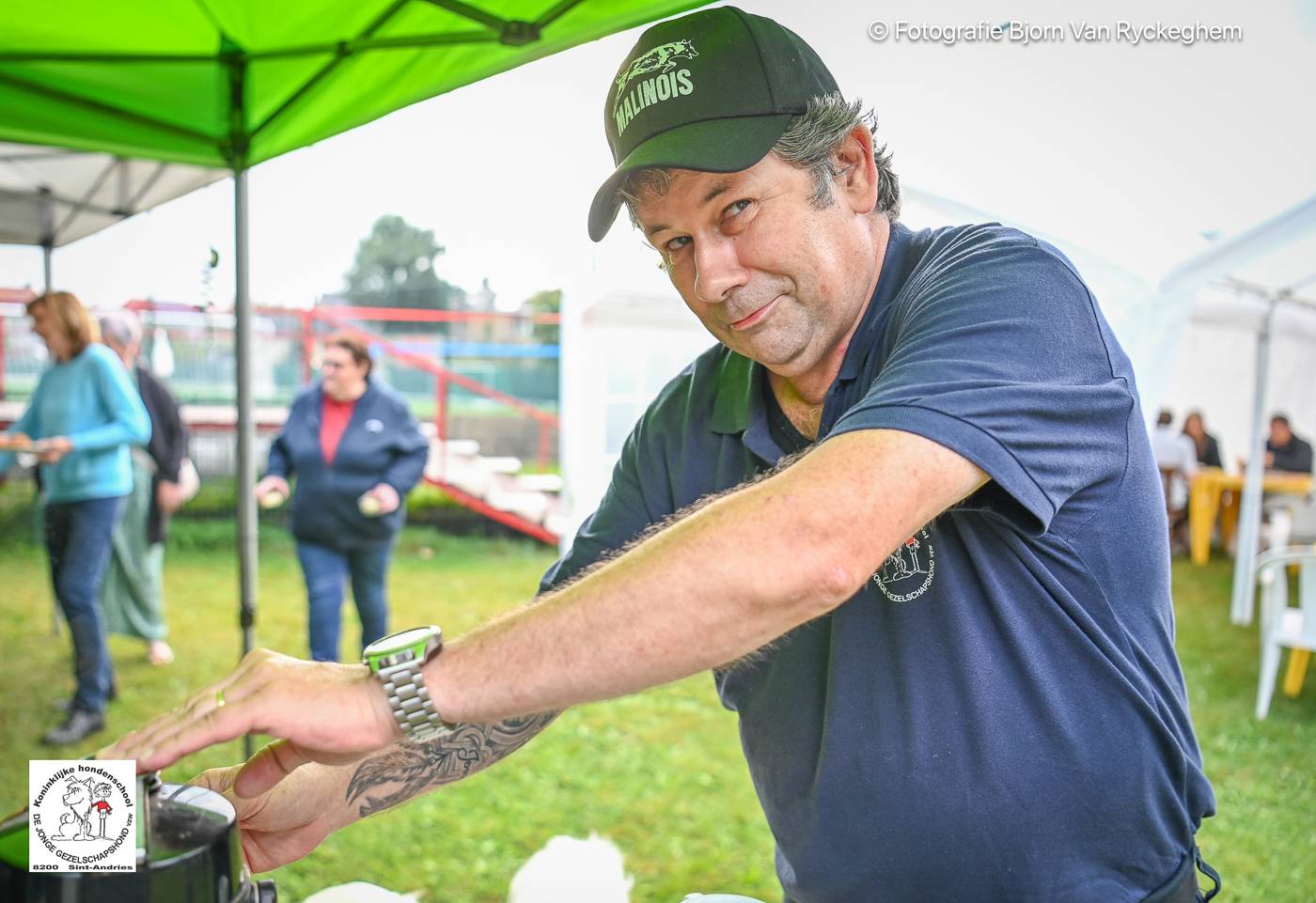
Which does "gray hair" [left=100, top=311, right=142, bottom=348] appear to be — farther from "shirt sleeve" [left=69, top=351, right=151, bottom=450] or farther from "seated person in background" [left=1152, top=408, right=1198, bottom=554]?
"seated person in background" [left=1152, top=408, right=1198, bottom=554]

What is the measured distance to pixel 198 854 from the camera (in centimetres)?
→ 82

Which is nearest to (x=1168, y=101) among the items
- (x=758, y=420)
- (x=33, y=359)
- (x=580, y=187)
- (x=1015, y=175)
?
(x=1015, y=175)

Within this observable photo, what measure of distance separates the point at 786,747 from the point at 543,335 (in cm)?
958

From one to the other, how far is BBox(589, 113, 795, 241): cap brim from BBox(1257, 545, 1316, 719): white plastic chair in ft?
15.1

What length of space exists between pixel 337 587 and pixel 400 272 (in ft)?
18.1

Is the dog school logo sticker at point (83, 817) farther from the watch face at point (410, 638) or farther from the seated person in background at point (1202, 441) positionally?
the seated person in background at point (1202, 441)

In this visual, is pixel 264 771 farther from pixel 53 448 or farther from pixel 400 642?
pixel 53 448

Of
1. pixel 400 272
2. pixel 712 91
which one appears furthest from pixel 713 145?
pixel 400 272

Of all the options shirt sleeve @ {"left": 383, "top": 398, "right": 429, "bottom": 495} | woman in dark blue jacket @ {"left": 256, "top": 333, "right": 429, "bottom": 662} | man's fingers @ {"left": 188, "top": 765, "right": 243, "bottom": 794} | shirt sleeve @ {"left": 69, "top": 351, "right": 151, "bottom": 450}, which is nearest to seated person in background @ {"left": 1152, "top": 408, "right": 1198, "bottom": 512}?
shirt sleeve @ {"left": 383, "top": 398, "right": 429, "bottom": 495}

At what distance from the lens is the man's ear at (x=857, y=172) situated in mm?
1307

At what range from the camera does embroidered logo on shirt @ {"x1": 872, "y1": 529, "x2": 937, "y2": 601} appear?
1153 mm

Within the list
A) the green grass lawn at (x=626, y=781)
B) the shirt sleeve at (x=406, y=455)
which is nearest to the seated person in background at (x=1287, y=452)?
the green grass lawn at (x=626, y=781)

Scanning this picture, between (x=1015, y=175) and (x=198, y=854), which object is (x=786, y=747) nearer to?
(x=198, y=854)

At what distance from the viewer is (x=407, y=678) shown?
0.88 meters
